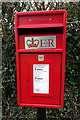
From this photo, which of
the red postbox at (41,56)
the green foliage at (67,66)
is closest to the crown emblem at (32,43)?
the red postbox at (41,56)

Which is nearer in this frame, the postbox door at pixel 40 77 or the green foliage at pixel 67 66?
the postbox door at pixel 40 77

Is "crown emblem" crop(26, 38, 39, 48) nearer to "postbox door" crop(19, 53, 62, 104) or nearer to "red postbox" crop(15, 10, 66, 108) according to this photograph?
"red postbox" crop(15, 10, 66, 108)

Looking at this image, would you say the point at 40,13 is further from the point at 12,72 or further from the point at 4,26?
the point at 12,72

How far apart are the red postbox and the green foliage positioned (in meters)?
0.78

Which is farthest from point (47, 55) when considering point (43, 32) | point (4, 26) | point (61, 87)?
point (4, 26)

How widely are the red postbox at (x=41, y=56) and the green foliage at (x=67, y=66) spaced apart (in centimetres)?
78

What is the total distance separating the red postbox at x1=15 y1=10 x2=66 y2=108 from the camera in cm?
158

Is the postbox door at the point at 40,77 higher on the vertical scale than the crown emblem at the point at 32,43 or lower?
lower

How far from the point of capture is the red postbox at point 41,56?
1.58 m

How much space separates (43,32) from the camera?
5.39ft

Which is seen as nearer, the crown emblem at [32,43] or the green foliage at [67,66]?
the crown emblem at [32,43]

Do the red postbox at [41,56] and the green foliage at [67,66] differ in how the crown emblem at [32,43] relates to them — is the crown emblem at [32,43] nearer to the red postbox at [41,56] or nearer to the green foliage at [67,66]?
the red postbox at [41,56]

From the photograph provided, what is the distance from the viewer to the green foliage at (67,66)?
235 cm

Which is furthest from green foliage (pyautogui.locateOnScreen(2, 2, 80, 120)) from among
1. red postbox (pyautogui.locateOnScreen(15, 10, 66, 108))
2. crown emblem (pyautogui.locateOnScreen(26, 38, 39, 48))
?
crown emblem (pyautogui.locateOnScreen(26, 38, 39, 48))
